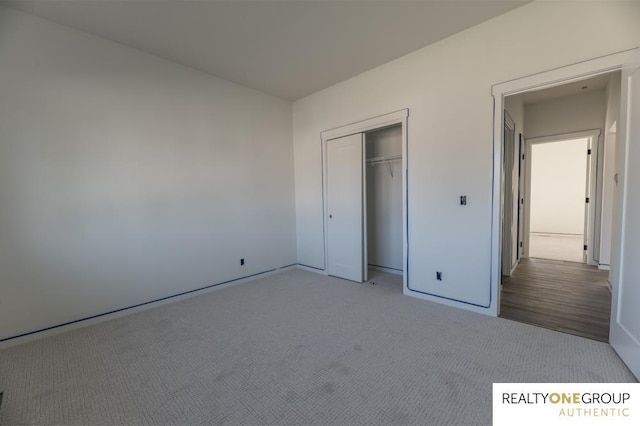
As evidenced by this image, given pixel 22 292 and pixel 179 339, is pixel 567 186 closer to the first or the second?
pixel 179 339

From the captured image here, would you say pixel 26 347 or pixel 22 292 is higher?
pixel 22 292

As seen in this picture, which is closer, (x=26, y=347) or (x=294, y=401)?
(x=294, y=401)

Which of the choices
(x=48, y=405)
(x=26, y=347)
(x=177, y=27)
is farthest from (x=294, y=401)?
(x=177, y=27)

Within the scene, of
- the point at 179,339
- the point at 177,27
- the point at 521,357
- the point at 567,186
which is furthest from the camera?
the point at 567,186

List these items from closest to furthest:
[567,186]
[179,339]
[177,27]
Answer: [179,339]
[177,27]
[567,186]

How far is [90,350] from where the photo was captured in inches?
89.7

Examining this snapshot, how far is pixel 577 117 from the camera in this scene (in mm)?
4602

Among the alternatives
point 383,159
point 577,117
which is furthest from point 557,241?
point 383,159

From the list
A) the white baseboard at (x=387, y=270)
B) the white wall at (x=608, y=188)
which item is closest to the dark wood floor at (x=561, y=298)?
the white wall at (x=608, y=188)

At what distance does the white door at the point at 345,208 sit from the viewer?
391 centimetres

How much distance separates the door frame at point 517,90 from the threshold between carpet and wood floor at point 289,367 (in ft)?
2.08

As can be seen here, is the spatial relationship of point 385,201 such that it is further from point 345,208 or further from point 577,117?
point 577,117

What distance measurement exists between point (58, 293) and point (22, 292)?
237 millimetres

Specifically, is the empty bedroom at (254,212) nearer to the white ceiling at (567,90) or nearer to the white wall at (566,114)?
the white ceiling at (567,90)
